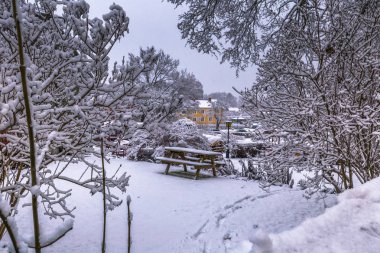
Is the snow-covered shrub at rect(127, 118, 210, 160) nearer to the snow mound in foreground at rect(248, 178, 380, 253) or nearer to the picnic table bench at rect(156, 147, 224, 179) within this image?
the picnic table bench at rect(156, 147, 224, 179)

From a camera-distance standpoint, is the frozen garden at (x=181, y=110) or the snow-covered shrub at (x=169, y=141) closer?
the frozen garden at (x=181, y=110)

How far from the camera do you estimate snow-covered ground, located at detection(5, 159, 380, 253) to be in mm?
1107

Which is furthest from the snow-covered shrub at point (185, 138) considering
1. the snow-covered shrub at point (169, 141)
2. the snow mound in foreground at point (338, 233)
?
the snow mound in foreground at point (338, 233)

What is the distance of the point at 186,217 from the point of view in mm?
6051

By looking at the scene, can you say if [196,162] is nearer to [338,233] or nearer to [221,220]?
[221,220]

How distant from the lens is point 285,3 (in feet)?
22.5

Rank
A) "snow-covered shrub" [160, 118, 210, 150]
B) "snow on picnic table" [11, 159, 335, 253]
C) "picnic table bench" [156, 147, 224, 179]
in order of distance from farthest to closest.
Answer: "snow-covered shrub" [160, 118, 210, 150] → "picnic table bench" [156, 147, 224, 179] → "snow on picnic table" [11, 159, 335, 253]

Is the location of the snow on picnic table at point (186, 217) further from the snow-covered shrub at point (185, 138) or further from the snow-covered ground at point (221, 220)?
the snow-covered shrub at point (185, 138)

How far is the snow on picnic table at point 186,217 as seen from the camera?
462 centimetres

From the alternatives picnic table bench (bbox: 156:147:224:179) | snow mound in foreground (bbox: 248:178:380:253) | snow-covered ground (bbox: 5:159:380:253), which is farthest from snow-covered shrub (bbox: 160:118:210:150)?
snow mound in foreground (bbox: 248:178:380:253)

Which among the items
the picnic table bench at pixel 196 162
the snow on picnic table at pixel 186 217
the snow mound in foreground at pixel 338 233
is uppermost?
the snow mound in foreground at pixel 338 233

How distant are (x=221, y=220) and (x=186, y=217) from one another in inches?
27.1

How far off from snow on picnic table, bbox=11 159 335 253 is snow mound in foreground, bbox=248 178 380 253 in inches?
78.7

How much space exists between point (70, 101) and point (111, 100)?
38 cm
